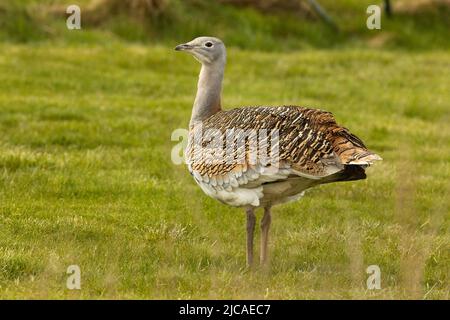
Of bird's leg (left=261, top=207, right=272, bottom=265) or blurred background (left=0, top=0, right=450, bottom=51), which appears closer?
bird's leg (left=261, top=207, right=272, bottom=265)

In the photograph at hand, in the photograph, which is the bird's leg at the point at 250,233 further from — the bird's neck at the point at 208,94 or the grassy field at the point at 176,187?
the bird's neck at the point at 208,94

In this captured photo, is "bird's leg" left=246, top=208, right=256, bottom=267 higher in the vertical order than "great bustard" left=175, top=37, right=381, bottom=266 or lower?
lower

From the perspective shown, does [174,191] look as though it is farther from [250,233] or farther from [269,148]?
[269,148]

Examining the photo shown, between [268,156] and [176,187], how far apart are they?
3.38 meters

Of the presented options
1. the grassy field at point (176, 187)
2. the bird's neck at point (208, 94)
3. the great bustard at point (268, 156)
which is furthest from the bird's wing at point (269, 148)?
the grassy field at point (176, 187)

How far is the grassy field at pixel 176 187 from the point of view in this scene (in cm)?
738

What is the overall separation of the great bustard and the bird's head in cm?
54

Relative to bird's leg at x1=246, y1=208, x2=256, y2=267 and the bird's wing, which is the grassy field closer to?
bird's leg at x1=246, y1=208, x2=256, y2=267

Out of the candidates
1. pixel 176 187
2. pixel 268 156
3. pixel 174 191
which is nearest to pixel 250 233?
pixel 268 156

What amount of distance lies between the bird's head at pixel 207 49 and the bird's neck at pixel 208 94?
0.17ft

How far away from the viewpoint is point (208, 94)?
822 cm

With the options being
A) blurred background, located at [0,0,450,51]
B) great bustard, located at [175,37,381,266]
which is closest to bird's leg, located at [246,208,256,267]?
great bustard, located at [175,37,381,266]

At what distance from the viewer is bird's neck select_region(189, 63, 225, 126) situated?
8.20 meters
